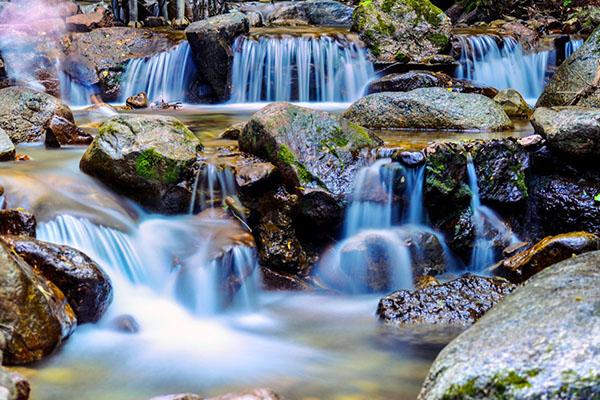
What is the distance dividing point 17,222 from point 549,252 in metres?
4.57

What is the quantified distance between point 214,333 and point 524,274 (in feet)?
9.50

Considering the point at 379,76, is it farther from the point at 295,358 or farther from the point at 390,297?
the point at 295,358

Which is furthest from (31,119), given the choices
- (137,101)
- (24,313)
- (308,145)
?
(24,313)

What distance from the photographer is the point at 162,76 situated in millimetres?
11648

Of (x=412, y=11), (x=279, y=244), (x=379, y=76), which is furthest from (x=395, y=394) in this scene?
(x=412, y=11)

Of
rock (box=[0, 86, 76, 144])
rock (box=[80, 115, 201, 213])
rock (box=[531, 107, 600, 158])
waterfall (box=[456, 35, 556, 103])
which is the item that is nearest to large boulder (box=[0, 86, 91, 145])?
rock (box=[0, 86, 76, 144])

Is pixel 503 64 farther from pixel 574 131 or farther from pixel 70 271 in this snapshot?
pixel 70 271

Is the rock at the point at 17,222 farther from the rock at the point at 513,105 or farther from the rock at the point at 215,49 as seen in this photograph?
the rock at the point at 513,105

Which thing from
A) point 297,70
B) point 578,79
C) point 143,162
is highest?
point 297,70

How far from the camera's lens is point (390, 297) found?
502 cm

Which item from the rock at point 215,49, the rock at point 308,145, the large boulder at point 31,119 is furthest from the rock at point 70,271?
the rock at point 215,49

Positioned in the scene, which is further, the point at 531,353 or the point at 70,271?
the point at 70,271

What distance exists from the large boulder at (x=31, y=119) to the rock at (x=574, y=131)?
5.48m

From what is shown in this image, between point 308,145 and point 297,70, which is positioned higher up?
point 297,70
